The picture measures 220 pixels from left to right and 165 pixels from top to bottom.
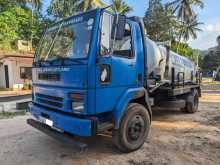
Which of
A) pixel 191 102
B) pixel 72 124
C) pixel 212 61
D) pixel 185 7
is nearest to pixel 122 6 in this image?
pixel 185 7

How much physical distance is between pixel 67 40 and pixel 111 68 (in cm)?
104

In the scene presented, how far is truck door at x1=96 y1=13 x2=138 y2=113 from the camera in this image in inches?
151

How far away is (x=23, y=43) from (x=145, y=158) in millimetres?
23241

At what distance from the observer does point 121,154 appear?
14.7 ft

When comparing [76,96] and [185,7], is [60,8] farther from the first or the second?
[76,96]

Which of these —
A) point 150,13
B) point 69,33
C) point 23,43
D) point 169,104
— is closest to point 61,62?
point 69,33

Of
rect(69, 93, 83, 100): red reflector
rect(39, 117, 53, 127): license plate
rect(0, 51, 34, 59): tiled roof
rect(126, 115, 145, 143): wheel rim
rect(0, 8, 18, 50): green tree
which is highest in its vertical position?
rect(0, 8, 18, 50): green tree

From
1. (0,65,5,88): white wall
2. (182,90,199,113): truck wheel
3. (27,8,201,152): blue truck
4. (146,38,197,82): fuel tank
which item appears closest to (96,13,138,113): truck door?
(27,8,201,152): blue truck

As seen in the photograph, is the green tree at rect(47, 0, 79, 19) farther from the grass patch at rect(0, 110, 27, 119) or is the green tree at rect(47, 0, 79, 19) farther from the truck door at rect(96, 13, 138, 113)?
the truck door at rect(96, 13, 138, 113)

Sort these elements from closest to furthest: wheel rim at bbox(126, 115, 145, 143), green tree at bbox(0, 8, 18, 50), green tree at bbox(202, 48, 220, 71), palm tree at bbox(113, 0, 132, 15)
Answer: wheel rim at bbox(126, 115, 145, 143) → green tree at bbox(0, 8, 18, 50) → palm tree at bbox(113, 0, 132, 15) → green tree at bbox(202, 48, 220, 71)

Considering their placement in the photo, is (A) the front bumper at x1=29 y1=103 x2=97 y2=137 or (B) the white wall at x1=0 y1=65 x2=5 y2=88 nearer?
(A) the front bumper at x1=29 y1=103 x2=97 y2=137

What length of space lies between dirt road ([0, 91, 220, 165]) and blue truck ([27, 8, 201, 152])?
1.17ft

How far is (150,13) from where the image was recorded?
105ft

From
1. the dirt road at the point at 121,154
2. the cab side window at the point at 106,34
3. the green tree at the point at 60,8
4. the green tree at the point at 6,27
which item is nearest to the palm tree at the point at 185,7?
the green tree at the point at 60,8
